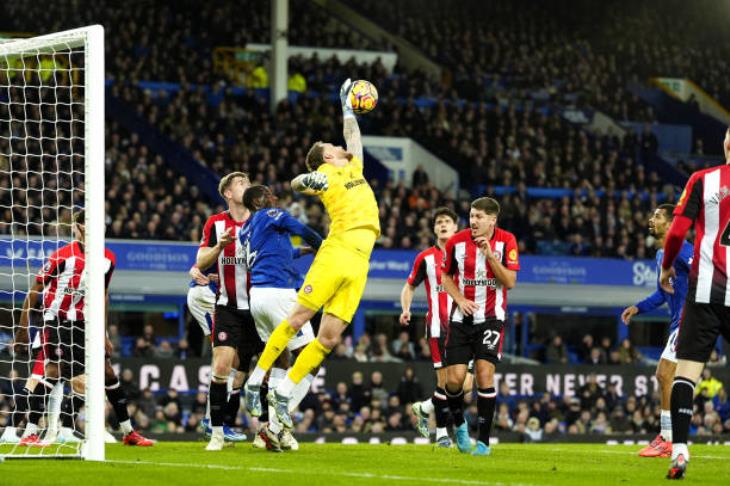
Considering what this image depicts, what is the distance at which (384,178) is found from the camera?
1314 inches

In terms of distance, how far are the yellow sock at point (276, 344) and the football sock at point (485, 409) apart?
2.03m

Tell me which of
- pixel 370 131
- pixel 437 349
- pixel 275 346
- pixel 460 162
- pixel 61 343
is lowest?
pixel 437 349

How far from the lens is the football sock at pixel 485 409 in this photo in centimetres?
1189

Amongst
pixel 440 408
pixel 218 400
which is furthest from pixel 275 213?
pixel 440 408

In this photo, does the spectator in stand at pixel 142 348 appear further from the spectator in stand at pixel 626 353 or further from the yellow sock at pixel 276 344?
the yellow sock at pixel 276 344

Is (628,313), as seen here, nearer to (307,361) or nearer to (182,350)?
(307,361)

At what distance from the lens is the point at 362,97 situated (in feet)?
37.7

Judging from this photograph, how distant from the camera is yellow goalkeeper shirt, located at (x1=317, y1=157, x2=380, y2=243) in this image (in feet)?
36.0

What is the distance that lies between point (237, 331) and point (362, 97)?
257 centimetres

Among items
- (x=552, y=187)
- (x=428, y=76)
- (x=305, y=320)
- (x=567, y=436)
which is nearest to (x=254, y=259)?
(x=305, y=320)

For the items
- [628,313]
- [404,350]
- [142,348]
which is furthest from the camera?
[404,350]

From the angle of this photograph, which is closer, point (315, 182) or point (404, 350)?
point (315, 182)

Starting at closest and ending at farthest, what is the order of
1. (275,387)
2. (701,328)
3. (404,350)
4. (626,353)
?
1. (701,328)
2. (275,387)
3. (404,350)
4. (626,353)

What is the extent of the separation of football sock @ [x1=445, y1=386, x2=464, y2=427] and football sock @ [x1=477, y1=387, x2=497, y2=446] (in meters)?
0.32
